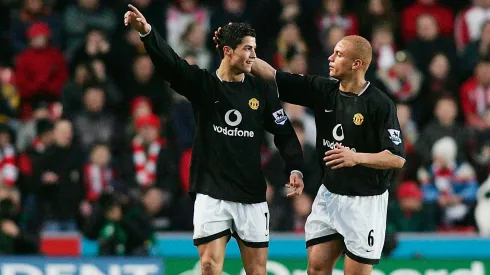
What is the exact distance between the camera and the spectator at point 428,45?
1636 cm

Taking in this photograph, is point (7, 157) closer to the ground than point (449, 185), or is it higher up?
higher up

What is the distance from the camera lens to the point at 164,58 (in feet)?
30.8

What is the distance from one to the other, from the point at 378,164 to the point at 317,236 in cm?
84

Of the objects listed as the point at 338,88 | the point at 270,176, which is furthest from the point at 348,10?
the point at 338,88

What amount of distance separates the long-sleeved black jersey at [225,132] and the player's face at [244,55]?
0.19m

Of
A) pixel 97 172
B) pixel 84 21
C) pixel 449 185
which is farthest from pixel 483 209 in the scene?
pixel 84 21

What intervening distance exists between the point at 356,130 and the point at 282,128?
0.61m

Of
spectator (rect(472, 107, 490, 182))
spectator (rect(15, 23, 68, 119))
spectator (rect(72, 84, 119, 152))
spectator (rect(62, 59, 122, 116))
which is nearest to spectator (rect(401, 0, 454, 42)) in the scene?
spectator (rect(472, 107, 490, 182))

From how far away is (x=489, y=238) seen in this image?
13.5 meters

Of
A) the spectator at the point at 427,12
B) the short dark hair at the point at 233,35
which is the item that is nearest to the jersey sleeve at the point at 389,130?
the short dark hair at the point at 233,35

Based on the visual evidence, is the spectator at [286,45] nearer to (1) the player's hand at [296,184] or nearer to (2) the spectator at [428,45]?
(2) the spectator at [428,45]

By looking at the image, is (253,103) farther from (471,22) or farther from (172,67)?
(471,22)

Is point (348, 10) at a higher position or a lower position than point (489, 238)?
higher

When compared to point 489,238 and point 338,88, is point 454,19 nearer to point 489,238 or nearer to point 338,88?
point 489,238
